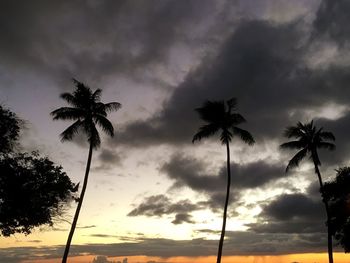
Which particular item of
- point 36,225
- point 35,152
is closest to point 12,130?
point 35,152

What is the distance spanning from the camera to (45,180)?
1507 inches

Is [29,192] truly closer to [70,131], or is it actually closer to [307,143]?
[70,131]

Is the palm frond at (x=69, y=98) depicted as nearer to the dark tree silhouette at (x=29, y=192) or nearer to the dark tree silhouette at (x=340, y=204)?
the dark tree silhouette at (x=29, y=192)

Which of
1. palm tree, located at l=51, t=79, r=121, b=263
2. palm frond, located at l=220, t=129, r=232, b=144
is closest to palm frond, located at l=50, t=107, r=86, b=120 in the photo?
palm tree, located at l=51, t=79, r=121, b=263

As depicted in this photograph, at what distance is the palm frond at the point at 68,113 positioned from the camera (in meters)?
41.7

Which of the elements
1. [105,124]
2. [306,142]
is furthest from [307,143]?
[105,124]

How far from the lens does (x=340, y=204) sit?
44125 mm

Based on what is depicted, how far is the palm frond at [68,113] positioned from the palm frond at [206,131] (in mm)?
11129

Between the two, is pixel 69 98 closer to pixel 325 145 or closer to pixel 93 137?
pixel 93 137

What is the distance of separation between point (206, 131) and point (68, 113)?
43.6ft

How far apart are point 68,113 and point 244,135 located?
17.0m

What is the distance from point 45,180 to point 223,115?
687 inches

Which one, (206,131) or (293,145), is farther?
(293,145)

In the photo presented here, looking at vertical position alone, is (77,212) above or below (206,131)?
below
